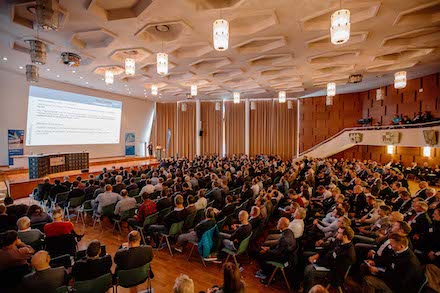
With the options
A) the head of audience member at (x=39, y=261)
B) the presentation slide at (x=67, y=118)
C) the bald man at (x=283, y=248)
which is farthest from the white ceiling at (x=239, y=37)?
the head of audience member at (x=39, y=261)

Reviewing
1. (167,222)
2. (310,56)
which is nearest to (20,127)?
(167,222)

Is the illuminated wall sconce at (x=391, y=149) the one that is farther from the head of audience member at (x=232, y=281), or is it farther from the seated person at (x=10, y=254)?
the seated person at (x=10, y=254)

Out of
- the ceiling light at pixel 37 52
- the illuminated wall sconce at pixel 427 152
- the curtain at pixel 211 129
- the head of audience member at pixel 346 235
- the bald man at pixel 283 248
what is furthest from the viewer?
the curtain at pixel 211 129

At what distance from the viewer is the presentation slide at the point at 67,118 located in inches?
455

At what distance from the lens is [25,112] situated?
442 inches

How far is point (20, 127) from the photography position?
36.6ft

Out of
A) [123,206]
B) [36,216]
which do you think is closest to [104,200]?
[123,206]

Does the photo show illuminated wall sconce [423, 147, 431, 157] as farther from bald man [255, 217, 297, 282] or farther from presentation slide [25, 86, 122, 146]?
presentation slide [25, 86, 122, 146]

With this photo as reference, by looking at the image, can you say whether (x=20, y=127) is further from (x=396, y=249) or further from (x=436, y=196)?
(x=436, y=196)

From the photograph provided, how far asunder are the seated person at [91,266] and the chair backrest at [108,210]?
3078mm

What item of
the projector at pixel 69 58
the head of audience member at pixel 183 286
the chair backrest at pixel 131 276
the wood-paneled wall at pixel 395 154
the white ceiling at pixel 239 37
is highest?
the white ceiling at pixel 239 37

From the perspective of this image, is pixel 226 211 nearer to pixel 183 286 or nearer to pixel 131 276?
pixel 131 276

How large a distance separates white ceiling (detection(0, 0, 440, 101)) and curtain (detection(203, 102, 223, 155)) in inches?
343

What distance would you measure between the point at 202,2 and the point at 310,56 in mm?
4863
